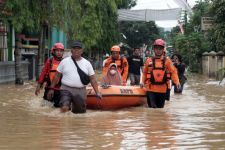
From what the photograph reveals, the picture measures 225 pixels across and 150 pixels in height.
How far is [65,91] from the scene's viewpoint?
1074 cm

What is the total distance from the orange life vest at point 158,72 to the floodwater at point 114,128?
0.68 m

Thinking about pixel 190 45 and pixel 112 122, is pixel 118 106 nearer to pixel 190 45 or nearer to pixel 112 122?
pixel 112 122

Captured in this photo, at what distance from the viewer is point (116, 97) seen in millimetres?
12312

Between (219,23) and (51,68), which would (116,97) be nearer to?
(51,68)

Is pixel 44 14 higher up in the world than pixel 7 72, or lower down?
higher up

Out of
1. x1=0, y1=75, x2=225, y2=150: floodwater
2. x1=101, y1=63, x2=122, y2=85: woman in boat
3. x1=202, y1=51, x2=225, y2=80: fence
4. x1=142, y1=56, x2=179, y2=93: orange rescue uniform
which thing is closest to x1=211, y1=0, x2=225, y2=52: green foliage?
x1=202, y1=51, x2=225, y2=80: fence

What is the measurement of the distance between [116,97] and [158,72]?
108cm

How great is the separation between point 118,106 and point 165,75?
1.34m

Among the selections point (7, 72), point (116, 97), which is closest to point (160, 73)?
point (116, 97)

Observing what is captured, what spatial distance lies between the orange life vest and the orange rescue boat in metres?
0.75

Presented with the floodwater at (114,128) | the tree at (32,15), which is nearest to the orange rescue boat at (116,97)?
the floodwater at (114,128)

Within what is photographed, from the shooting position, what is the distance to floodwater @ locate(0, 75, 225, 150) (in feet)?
25.9

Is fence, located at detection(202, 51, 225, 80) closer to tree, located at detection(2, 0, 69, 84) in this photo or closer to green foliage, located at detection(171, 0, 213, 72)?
green foliage, located at detection(171, 0, 213, 72)

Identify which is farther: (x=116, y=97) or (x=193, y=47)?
(x=193, y=47)
